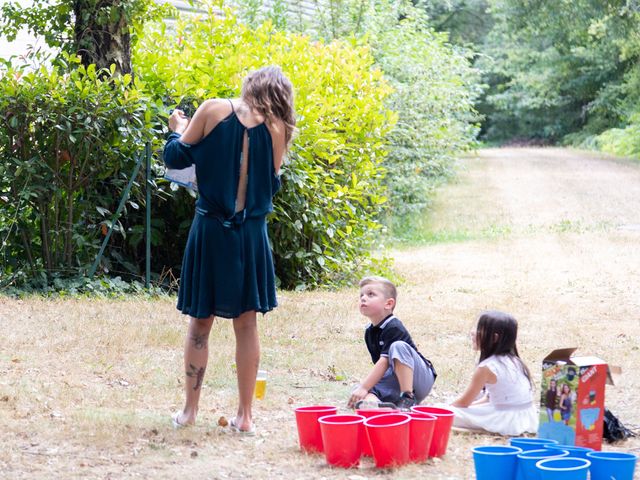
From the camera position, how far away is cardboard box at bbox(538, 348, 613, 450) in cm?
452

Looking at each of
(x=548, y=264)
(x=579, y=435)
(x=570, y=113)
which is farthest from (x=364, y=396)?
(x=570, y=113)

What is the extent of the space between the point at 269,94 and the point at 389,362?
167 cm

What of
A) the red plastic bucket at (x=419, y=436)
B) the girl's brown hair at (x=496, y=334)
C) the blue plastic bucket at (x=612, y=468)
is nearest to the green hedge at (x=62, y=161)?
the girl's brown hair at (x=496, y=334)

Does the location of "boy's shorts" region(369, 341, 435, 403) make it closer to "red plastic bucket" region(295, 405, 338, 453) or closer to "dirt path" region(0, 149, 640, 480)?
"dirt path" region(0, 149, 640, 480)

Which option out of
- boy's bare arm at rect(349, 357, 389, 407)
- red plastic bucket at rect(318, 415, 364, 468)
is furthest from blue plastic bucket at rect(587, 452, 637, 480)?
boy's bare arm at rect(349, 357, 389, 407)

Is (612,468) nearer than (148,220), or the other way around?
(612,468)

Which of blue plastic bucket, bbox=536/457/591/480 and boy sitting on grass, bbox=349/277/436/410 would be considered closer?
blue plastic bucket, bbox=536/457/591/480

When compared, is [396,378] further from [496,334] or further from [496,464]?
[496,464]

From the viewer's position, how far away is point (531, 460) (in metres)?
3.71

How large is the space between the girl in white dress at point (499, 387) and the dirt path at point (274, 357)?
0.17 meters

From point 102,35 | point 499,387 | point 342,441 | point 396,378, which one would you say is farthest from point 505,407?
point 102,35

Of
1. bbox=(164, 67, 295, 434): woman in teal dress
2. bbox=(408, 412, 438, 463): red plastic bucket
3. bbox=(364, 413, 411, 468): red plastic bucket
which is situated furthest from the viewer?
bbox=(164, 67, 295, 434): woman in teal dress

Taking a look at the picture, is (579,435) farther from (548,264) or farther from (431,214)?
(431,214)

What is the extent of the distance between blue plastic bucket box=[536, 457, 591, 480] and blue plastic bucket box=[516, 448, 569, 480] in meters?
0.05
